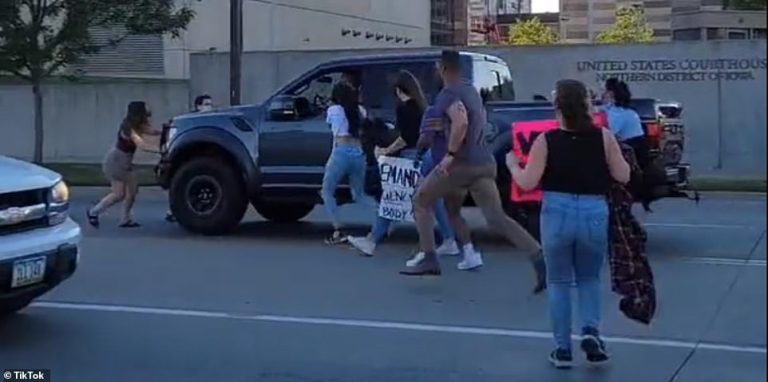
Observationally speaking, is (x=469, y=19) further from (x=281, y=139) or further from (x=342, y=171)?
(x=342, y=171)

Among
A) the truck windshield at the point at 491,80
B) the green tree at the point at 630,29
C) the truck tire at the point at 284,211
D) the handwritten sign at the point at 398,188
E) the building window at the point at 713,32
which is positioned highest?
the green tree at the point at 630,29

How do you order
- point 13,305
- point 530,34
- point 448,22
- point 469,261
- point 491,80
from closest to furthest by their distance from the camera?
point 13,305 < point 469,261 < point 491,80 < point 530,34 < point 448,22

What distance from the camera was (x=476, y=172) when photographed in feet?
36.9

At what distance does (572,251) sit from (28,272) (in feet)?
11.3

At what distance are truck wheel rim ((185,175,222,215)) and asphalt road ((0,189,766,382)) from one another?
2.38ft

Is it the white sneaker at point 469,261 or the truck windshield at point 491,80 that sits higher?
the truck windshield at point 491,80

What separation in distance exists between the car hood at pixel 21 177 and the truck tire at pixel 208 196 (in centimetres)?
561

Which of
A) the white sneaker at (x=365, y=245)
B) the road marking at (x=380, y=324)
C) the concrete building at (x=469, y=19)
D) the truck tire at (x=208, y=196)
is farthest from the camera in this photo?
the concrete building at (x=469, y=19)

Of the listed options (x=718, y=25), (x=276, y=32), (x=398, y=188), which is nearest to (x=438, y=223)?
(x=398, y=188)

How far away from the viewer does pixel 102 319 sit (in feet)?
32.8

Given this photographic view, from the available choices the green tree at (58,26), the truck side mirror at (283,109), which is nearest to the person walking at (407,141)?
the truck side mirror at (283,109)

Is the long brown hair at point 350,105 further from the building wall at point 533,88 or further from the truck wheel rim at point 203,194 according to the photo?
the building wall at point 533,88

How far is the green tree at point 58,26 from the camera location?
2658 centimetres

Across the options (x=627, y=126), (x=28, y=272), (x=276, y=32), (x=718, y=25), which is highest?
(x=276, y=32)
